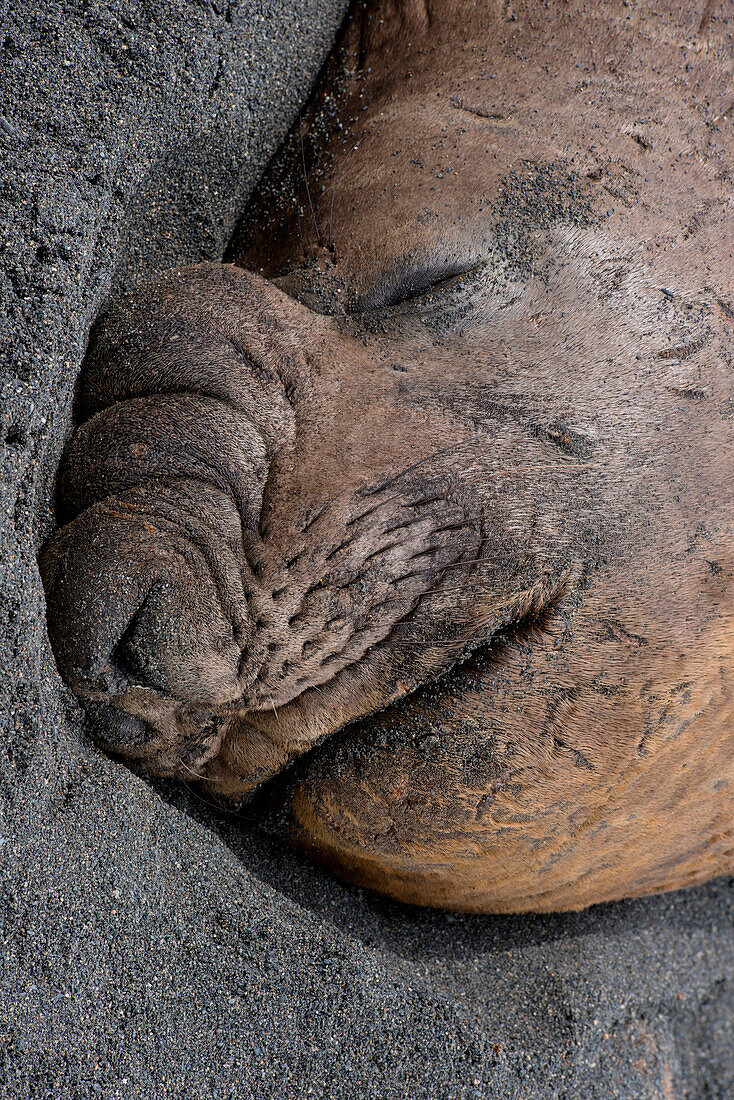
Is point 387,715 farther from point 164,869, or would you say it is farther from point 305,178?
point 305,178

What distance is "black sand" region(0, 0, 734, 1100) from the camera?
166cm

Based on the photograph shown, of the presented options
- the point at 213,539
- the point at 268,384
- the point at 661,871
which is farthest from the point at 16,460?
the point at 661,871

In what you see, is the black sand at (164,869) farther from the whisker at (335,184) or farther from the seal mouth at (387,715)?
the whisker at (335,184)

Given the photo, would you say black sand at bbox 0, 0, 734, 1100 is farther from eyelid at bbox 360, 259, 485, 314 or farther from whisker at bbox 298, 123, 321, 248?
eyelid at bbox 360, 259, 485, 314

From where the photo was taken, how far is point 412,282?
2.14m

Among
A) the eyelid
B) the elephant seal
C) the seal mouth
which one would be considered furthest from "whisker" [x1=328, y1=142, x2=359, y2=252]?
the seal mouth

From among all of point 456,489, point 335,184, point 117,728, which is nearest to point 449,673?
point 456,489

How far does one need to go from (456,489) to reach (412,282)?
1.83ft

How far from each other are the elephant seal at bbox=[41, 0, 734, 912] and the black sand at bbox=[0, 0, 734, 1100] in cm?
16

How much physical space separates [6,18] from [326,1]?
47.2 inches

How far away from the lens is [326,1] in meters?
2.61

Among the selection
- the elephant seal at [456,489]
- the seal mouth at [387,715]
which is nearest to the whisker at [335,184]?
the elephant seal at [456,489]

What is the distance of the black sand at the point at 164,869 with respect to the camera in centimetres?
166

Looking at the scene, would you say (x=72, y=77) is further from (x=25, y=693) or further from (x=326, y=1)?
(x=25, y=693)
